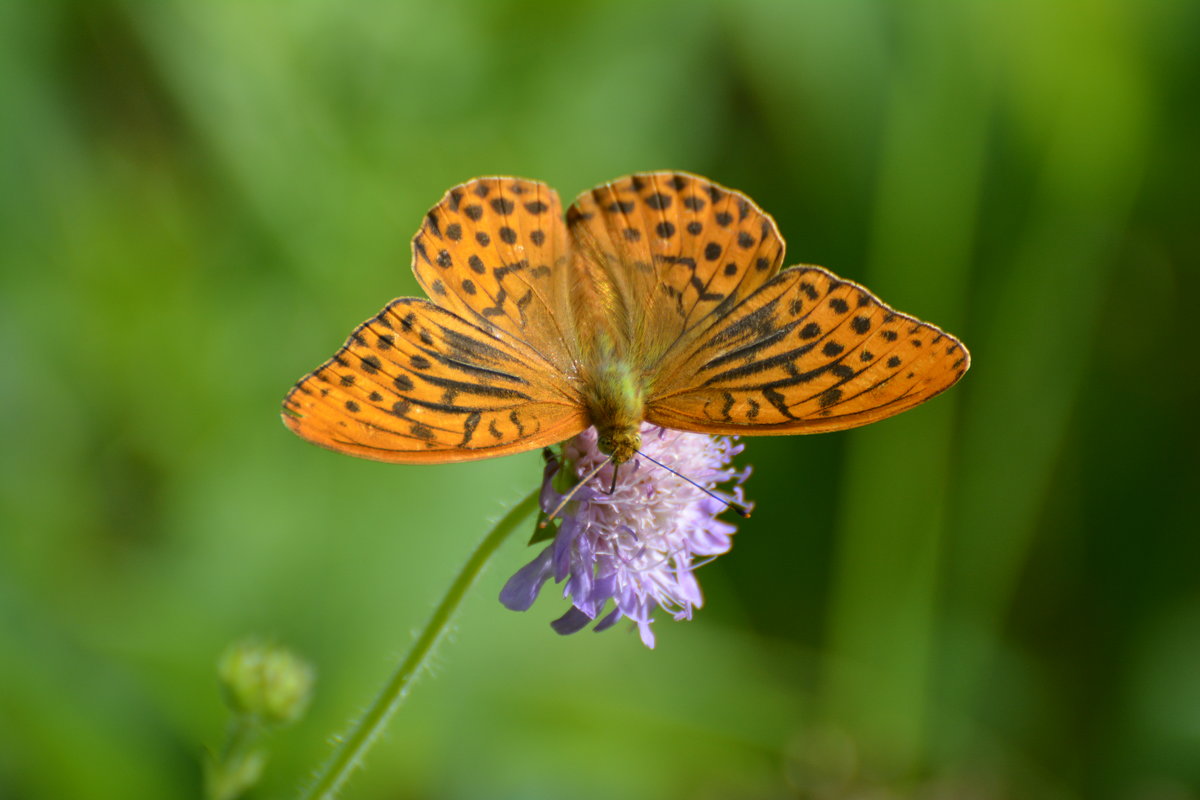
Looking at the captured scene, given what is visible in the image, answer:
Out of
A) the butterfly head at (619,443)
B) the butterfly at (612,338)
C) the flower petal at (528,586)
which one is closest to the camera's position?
the butterfly at (612,338)

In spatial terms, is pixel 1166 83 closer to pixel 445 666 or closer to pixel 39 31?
pixel 445 666

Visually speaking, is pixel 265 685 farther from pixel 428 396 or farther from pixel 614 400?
pixel 614 400

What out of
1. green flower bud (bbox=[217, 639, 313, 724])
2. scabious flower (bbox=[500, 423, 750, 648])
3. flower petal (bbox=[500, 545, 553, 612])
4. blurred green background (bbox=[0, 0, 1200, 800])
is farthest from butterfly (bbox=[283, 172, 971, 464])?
blurred green background (bbox=[0, 0, 1200, 800])

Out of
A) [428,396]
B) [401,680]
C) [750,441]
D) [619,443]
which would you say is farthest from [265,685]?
[750,441]

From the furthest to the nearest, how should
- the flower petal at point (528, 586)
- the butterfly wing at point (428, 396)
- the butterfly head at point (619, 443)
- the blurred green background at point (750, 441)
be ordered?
the blurred green background at point (750, 441), the flower petal at point (528, 586), the butterfly head at point (619, 443), the butterfly wing at point (428, 396)

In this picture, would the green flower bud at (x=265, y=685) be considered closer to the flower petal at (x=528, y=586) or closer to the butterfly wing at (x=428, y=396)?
the flower petal at (x=528, y=586)

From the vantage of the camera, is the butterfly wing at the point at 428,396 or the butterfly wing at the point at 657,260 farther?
the butterfly wing at the point at 657,260

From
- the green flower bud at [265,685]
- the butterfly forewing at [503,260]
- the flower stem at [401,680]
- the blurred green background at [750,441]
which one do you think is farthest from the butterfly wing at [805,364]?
the blurred green background at [750,441]

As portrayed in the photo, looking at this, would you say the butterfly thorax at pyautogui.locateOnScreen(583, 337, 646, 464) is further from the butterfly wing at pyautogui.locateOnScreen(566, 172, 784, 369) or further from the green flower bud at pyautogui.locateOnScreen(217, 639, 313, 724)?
the green flower bud at pyautogui.locateOnScreen(217, 639, 313, 724)

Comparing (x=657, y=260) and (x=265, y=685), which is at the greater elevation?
(x=657, y=260)
